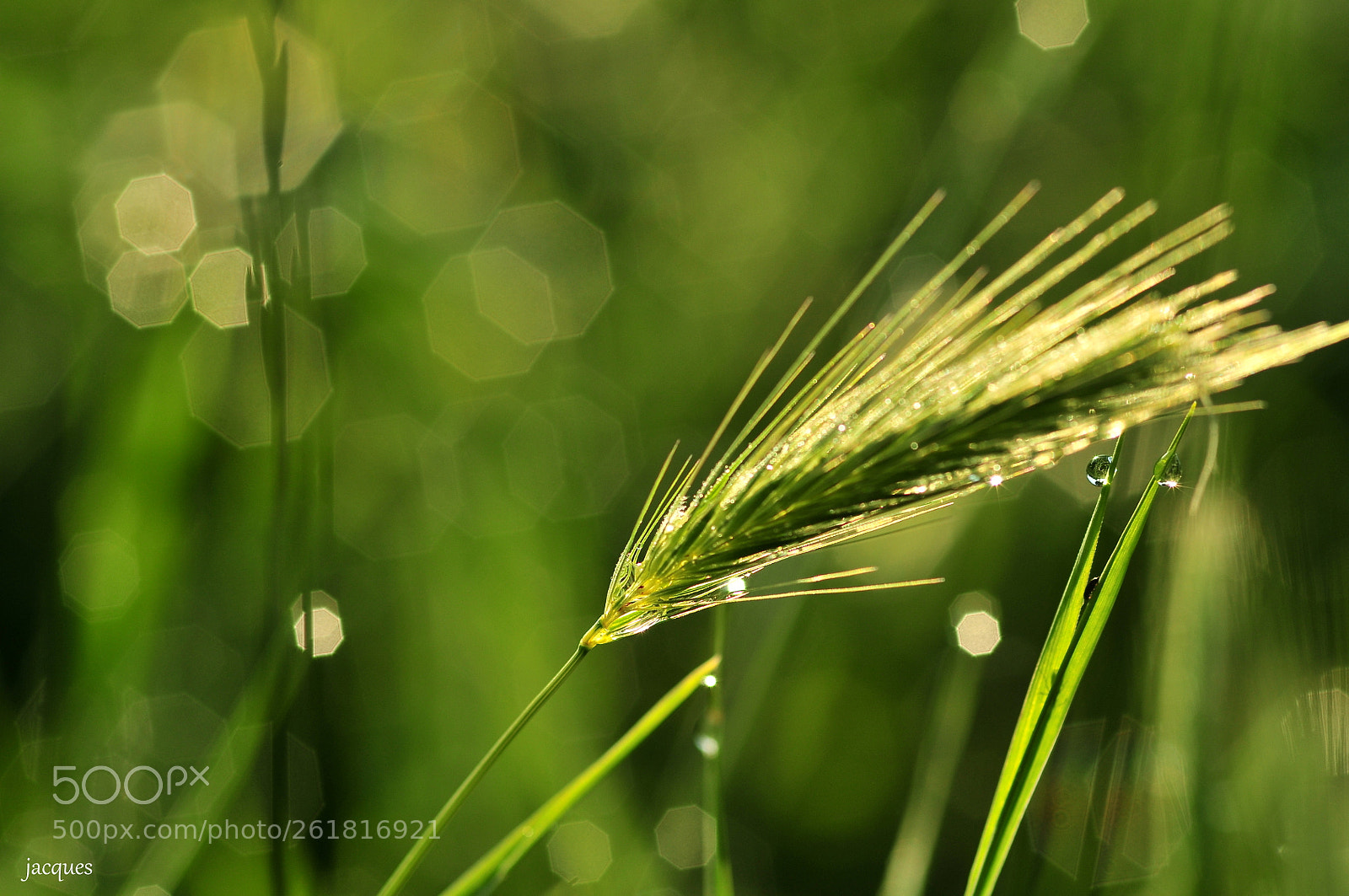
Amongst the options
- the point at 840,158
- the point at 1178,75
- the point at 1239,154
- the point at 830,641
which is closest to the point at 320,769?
the point at 830,641

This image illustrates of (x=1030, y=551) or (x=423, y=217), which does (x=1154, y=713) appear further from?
(x=423, y=217)

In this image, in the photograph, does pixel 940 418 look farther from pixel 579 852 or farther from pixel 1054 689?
pixel 579 852

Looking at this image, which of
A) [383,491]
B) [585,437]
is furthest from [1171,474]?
[383,491]

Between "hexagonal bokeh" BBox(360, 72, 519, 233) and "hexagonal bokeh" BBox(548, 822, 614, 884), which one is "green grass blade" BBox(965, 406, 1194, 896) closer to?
"hexagonal bokeh" BBox(548, 822, 614, 884)

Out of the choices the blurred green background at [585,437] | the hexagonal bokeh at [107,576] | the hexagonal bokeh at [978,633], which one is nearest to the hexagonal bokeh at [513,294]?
the blurred green background at [585,437]

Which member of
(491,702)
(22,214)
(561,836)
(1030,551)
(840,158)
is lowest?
(561,836)

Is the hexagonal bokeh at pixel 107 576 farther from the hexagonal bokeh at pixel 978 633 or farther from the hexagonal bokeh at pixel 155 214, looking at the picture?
the hexagonal bokeh at pixel 978 633

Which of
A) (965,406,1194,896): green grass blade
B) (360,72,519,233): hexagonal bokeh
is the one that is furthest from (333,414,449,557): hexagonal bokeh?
(965,406,1194,896): green grass blade
